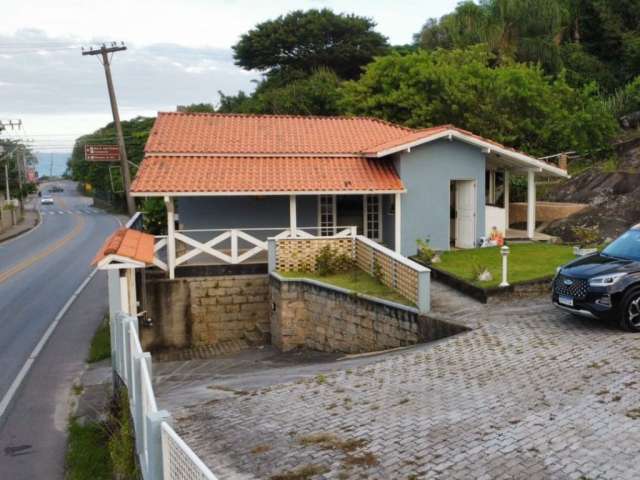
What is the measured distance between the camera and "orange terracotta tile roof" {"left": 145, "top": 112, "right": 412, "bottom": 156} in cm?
1788

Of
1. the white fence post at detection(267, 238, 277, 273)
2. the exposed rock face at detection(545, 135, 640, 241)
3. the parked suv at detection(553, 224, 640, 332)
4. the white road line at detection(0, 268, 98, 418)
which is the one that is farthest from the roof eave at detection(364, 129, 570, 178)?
the white road line at detection(0, 268, 98, 418)

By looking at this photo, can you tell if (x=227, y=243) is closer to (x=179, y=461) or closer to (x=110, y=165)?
(x=179, y=461)

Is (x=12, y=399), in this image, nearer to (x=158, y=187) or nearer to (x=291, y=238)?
(x=158, y=187)

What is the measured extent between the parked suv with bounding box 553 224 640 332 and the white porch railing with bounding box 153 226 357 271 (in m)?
6.54

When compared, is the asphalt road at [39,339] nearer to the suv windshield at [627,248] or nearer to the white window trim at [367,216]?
the white window trim at [367,216]

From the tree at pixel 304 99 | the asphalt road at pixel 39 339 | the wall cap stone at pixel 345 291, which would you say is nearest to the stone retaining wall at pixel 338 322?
the wall cap stone at pixel 345 291

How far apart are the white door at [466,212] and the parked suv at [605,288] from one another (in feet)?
25.5

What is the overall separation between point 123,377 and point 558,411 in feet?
20.5

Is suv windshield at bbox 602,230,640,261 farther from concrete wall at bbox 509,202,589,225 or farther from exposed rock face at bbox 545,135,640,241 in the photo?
concrete wall at bbox 509,202,589,225

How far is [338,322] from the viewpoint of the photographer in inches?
529

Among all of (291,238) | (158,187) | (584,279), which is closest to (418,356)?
(584,279)

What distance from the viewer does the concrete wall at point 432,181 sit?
691 inches

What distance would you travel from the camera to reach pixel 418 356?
387 inches

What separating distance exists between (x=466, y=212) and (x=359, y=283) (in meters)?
5.89
